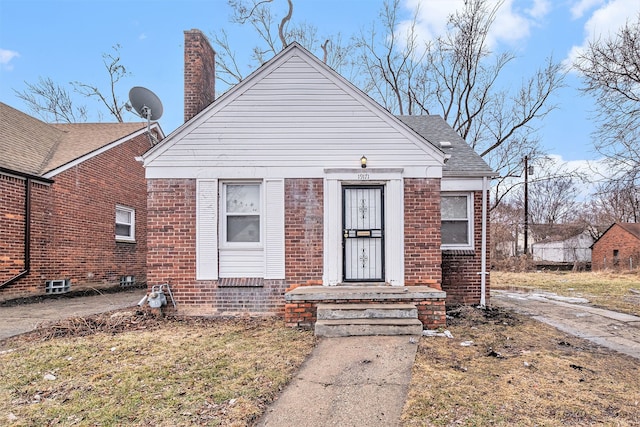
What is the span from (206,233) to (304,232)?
74.3 inches

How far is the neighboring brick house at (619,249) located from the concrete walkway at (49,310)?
28.1 meters

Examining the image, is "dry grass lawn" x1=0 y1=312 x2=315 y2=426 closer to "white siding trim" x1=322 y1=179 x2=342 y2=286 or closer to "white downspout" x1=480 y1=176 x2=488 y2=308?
"white siding trim" x1=322 y1=179 x2=342 y2=286

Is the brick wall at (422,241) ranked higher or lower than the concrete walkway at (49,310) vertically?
higher

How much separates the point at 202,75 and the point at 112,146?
20.3 ft

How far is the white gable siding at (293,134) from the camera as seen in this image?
7.05 metres

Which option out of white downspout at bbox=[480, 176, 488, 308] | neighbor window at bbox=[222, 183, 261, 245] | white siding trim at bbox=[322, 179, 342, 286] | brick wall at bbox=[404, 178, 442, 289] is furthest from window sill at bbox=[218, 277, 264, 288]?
white downspout at bbox=[480, 176, 488, 308]

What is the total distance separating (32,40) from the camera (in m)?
16.2

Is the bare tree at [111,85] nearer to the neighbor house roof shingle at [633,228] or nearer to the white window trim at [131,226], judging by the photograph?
the white window trim at [131,226]

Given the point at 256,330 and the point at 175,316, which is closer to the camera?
the point at 256,330

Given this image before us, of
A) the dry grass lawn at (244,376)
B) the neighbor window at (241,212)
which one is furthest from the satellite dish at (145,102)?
the dry grass lawn at (244,376)

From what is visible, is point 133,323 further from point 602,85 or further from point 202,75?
point 602,85

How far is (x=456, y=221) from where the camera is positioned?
8.38m

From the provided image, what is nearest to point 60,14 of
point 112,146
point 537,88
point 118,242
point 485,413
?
point 112,146

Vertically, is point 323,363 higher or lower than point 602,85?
lower
